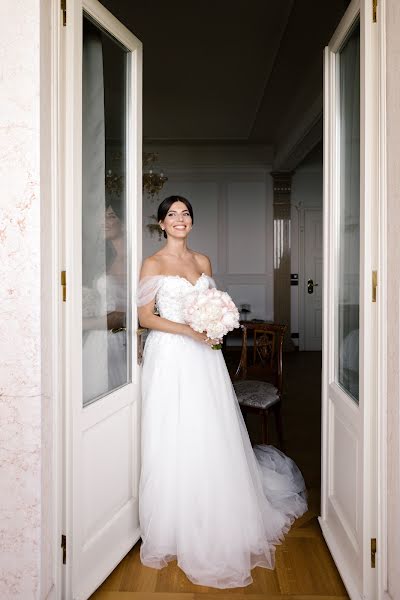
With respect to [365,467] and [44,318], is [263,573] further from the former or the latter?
[44,318]

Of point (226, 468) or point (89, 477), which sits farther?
point (226, 468)

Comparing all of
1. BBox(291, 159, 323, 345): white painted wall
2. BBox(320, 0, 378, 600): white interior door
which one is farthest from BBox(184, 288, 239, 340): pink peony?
BBox(291, 159, 323, 345): white painted wall

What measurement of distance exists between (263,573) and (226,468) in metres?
0.51

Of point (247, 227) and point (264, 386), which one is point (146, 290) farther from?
point (247, 227)

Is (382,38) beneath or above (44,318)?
above

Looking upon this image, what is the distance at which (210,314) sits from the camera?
2.56 meters

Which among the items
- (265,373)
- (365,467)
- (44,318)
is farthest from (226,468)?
(265,373)

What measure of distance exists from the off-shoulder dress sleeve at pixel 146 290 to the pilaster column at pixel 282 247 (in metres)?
6.21

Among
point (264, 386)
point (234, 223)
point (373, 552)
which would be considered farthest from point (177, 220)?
point (234, 223)

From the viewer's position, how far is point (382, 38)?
1.98 m

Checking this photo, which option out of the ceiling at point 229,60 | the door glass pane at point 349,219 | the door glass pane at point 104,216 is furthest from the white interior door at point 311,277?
the door glass pane at point 104,216

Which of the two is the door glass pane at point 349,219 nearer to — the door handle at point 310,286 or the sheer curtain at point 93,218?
the sheer curtain at point 93,218

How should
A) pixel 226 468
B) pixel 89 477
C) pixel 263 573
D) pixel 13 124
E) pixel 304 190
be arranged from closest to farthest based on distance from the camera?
pixel 13 124
pixel 89 477
pixel 263 573
pixel 226 468
pixel 304 190

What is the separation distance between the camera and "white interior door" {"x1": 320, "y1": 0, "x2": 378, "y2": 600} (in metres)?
2.06
